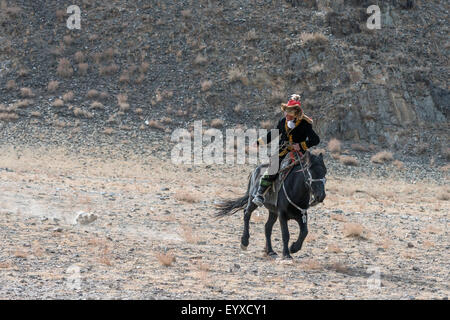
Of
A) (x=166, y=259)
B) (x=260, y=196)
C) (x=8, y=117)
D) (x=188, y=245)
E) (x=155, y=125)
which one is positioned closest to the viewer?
(x=166, y=259)

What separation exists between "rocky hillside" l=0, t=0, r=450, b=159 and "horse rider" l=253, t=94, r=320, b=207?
1764 centimetres

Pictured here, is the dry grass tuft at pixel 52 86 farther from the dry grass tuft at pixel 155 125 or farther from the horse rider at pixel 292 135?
the horse rider at pixel 292 135

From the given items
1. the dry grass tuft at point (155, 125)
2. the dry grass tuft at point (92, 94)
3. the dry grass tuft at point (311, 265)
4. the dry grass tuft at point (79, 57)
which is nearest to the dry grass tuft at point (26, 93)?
the dry grass tuft at point (92, 94)

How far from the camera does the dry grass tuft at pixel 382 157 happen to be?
27.4m

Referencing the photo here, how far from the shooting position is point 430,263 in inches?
422

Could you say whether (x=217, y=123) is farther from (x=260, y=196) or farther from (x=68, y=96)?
(x=260, y=196)

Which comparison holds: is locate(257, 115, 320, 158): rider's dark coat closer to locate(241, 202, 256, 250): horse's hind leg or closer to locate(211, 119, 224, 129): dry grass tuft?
locate(241, 202, 256, 250): horse's hind leg

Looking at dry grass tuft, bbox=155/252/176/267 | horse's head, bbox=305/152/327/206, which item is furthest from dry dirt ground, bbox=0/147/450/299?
horse's head, bbox=305/152/327/206

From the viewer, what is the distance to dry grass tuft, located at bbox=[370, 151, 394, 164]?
27.4 metres

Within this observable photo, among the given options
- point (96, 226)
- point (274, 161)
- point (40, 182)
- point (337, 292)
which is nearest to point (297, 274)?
point (337, 292)

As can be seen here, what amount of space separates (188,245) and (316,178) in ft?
9.80

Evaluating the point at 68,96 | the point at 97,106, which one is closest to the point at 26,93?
the point at 68,96

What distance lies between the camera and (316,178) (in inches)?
376
